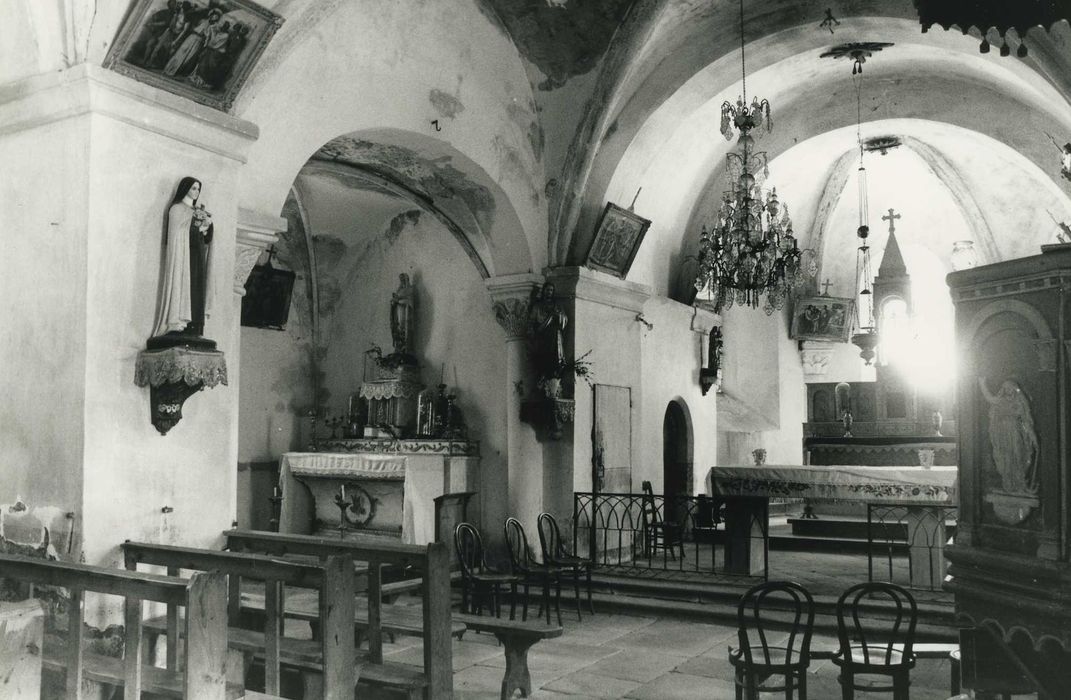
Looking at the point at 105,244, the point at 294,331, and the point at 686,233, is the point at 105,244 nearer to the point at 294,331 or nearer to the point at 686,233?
the point at 294,331

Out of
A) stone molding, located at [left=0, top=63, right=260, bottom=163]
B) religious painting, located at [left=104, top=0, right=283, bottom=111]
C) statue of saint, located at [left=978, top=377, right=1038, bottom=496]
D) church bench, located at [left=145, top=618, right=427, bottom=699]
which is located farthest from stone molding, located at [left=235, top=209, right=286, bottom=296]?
statue of saint, located at [left=978, top=377, right=1038, bottom=496]

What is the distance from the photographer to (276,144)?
23.1 feet

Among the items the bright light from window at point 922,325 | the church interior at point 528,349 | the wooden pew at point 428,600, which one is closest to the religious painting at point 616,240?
the church interior at point 528,349

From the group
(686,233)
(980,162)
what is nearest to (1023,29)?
(686,233)

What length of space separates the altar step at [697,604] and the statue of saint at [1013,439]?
3137 mm

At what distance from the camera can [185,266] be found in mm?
5734

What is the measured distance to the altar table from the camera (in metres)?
8.41

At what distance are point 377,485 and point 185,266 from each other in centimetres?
460

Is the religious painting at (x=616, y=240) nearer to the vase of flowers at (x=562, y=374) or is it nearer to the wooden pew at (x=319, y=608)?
the vase of flowers at (x=562, y=374)

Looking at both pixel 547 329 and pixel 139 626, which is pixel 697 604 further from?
pixel 139 626

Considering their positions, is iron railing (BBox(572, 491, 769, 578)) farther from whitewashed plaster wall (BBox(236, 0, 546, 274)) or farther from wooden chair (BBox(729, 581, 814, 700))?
wooden chair (BBox(729, 581, 814, 700))

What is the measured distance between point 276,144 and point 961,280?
4.85 metres

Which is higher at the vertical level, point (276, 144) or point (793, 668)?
point (276, 144)

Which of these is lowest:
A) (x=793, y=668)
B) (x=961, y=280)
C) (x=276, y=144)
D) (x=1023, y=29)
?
(x=793, y=668)
